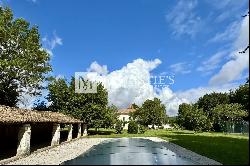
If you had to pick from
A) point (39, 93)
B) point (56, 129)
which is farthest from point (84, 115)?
point (56, 129)

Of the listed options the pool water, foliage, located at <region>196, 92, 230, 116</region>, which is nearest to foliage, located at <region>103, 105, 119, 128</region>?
the pool water

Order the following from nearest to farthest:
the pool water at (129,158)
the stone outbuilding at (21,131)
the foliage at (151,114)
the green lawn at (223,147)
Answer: the pool water at (129,158) < the green lawn at (223,147) < the stone outbuilding at (21,131) < the foliage at (151,114)

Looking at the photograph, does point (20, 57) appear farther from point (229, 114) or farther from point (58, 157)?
point (229, 114)

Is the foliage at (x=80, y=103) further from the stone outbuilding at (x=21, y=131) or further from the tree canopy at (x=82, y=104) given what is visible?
the stone outbuilding at (x=21, y=131)

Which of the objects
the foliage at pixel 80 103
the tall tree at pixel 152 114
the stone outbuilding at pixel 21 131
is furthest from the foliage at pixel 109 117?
the tall tree at pixel 152 114

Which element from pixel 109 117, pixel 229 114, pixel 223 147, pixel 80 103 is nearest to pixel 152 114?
pixel 229 114

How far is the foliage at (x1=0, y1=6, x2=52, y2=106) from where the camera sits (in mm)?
40844

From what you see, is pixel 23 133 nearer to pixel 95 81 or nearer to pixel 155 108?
pixel 95 81

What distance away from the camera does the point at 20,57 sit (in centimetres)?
4244

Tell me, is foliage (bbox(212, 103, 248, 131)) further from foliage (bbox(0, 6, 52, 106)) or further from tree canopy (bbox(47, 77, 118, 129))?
foliage (bbox(0, 6, 52, 106))

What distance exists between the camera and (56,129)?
3466 centimetres

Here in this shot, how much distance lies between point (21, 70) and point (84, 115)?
62.8 ft

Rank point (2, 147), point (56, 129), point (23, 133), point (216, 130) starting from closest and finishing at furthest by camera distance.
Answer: point (23, 133) < point (2, 147) < point (56, 129) < point (216, 130)

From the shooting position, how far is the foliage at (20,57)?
40844 mm
